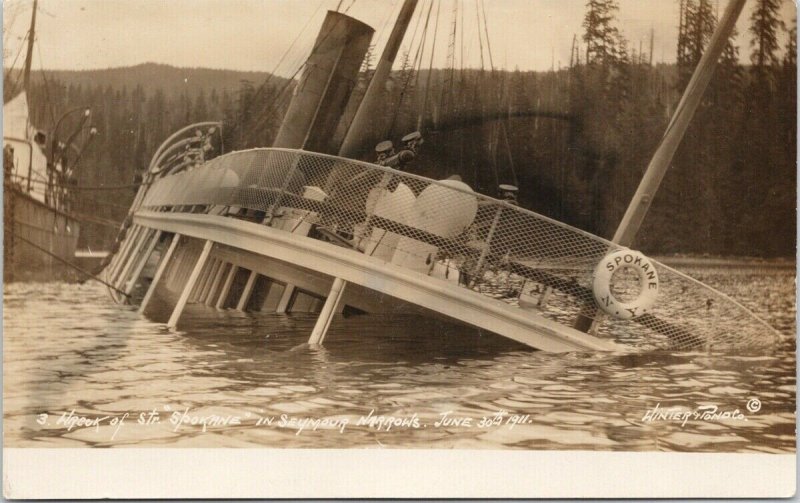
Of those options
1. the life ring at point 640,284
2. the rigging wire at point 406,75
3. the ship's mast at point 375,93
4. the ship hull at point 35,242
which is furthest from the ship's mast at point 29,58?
the life ring at point 640,284

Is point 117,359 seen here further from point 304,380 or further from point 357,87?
point 357,87

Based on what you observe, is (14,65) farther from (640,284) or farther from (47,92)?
(640,284)

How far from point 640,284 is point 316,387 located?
1.47 meters

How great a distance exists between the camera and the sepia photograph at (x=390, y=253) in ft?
11.3

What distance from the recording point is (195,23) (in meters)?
3.53

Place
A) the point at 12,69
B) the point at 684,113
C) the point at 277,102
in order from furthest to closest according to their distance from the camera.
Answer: the point at 684,113, the point at 277,102, the point at 12,69

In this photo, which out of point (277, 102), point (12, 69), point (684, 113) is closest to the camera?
point (12, 69)

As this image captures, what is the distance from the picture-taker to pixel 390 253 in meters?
3.52

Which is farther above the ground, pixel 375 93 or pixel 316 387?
pixel 375 93

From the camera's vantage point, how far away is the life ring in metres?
3.56

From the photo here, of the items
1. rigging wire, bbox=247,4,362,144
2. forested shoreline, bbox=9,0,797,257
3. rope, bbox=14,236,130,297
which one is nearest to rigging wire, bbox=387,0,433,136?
forested shoreline, bbox=9,0,797,257

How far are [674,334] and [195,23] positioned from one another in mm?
2465

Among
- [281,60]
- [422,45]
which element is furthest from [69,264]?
[422,45]

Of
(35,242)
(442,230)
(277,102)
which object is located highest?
(277,102)
